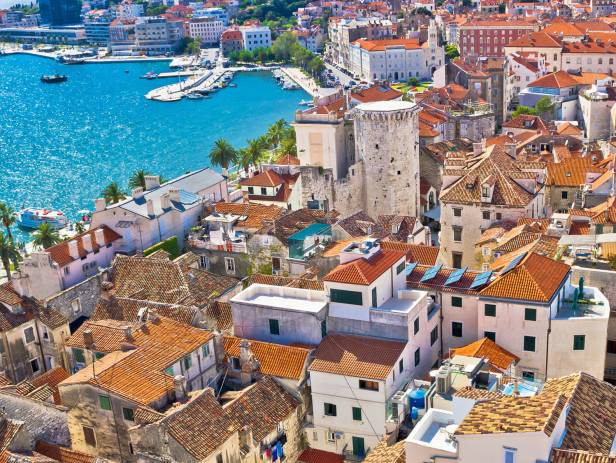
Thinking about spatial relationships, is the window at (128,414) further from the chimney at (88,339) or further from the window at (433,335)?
Result: the window at (433,335)

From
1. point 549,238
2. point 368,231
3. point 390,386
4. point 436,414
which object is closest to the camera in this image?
point 436,414

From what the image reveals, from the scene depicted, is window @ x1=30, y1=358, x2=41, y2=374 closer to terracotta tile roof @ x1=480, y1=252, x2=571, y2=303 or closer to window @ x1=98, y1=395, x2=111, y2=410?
window @ x1=98, y1=395, x2=111, y2=410

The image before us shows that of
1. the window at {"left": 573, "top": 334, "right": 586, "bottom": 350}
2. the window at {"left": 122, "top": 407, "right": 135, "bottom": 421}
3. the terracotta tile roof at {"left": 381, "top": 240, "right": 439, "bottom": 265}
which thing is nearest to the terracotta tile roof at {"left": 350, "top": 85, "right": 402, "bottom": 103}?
the terracotta tile roof at {"left": 381, "top": 240, "right": 439, "bottom": 265}

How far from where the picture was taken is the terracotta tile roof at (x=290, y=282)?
1416 inches

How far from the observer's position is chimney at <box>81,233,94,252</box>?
1730 inches

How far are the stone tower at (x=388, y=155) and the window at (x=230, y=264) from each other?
1329 cm

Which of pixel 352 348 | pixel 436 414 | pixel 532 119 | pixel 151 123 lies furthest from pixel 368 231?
pixel 151 123

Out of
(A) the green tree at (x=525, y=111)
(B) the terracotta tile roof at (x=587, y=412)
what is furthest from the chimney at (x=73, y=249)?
(A) the green tree at (x=525, y=111)

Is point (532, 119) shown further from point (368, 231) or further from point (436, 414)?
point (436, 414)

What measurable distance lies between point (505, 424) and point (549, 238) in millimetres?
19743

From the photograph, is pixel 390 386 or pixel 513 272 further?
pixel 513 272

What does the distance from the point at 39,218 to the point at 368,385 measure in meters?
56.6

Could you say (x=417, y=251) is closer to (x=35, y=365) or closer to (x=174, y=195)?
(x=174, y=195)

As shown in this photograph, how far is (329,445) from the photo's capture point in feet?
101
